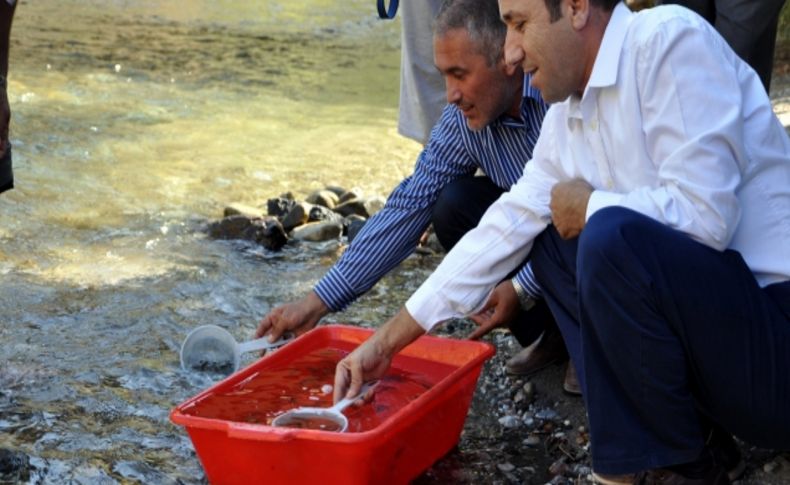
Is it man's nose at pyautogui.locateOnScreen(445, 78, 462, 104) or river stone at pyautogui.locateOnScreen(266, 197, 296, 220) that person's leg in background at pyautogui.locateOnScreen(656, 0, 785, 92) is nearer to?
man's nose at pyautogui.locateOnScreen(445, 78, 462, 104)

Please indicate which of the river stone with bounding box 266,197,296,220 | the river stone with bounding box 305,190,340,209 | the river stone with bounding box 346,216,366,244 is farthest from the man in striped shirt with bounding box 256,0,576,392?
the river stone with bounding box 305,190,340,209

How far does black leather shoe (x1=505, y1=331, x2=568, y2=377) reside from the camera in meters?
3.53

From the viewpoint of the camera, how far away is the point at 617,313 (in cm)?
239

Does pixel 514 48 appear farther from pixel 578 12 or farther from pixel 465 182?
pixel 465 182

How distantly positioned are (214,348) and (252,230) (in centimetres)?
182

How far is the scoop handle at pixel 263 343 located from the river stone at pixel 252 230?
1863 millimetres

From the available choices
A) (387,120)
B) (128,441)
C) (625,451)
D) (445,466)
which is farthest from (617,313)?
(387,120)

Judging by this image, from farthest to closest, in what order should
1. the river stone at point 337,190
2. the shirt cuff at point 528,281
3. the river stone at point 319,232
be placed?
the river stone at point 337,190, the river stone at point 319,232, the shirt cuff at point 528,281

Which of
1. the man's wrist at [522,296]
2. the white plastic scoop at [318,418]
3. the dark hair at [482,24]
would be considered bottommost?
the white plastic scoop at [318,418]

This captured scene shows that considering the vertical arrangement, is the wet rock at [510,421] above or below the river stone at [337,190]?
above

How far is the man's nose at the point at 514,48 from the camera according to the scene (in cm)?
261

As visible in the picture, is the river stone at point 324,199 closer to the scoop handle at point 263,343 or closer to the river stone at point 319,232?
the river stone at point 319,232

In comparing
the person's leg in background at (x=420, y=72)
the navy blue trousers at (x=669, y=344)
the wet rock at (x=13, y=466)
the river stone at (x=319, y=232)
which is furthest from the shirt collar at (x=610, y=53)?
the river stone at (x=319, y=232)

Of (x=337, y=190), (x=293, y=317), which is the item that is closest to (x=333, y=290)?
(x=293, y=317)
